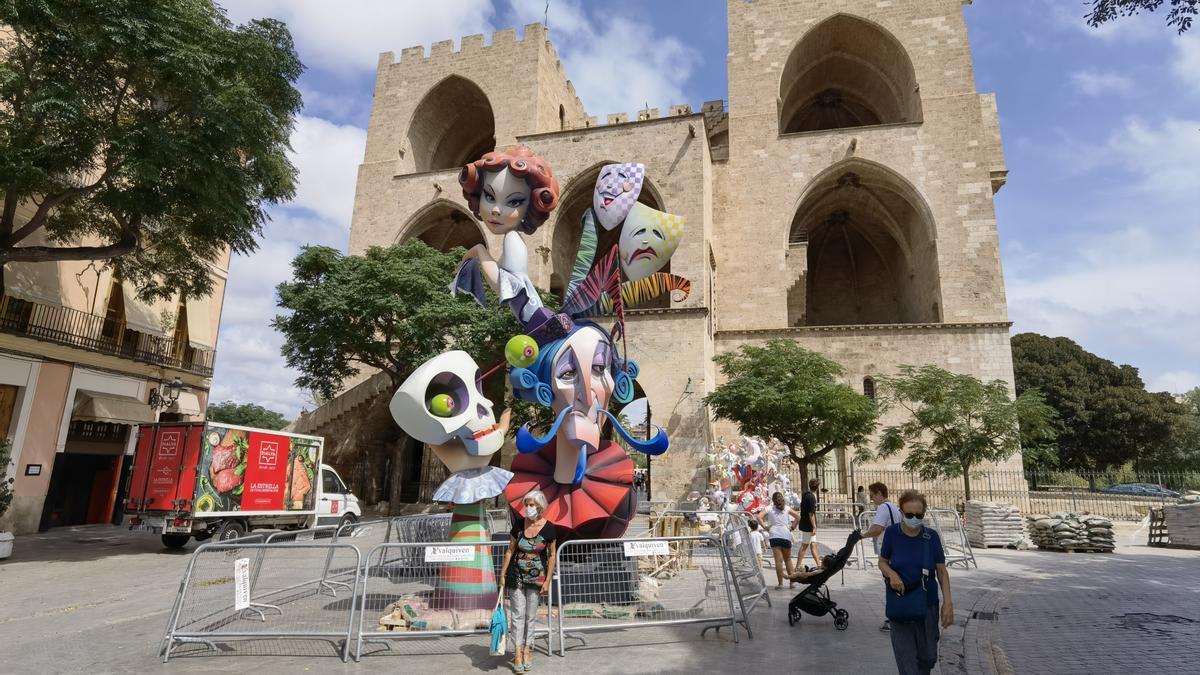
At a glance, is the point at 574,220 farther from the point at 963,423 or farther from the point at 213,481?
the point at 213,481

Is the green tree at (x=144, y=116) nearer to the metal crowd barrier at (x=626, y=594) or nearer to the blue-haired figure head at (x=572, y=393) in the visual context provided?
the blue-haired figure head at (x=572, y=393)

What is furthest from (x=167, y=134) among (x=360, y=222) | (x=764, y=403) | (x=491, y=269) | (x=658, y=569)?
(x=360, y=222)

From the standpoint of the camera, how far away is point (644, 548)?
5.33 m

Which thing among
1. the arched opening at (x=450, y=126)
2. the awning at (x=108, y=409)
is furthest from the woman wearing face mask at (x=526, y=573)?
the arched opening at (x=450, y=126)

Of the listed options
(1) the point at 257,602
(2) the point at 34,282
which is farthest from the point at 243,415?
(1) the point at 257,602

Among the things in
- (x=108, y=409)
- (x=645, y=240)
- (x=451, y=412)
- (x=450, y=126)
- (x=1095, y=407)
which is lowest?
(x=451, y=412)

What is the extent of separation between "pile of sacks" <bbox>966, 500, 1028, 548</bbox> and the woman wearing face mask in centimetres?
1260

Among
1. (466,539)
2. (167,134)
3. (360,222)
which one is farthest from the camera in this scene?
(360,222)

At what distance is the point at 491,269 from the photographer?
7.25 metres

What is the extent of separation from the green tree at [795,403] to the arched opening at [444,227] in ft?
42.1

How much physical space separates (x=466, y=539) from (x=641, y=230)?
3977 millimetres

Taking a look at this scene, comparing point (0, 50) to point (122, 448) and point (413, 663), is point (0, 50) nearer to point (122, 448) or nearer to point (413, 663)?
point (122, 448)

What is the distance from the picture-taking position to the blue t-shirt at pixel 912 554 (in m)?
3.77

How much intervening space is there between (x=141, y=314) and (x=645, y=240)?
1454cm
